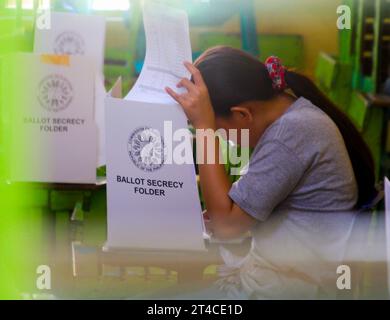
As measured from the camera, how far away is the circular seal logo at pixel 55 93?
1832 mm

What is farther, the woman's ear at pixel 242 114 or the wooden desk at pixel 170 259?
the woman's ear at pixel 242 114

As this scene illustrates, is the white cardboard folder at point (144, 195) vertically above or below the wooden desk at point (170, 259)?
above

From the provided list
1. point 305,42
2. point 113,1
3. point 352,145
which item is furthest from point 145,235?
point 305,42

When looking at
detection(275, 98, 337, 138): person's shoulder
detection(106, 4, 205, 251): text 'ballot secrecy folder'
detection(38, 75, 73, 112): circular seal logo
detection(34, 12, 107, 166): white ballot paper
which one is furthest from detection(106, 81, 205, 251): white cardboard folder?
detection(34, 12, 107, 166): white ballot paper

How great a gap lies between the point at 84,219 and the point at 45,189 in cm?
14

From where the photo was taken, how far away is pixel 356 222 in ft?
4.78

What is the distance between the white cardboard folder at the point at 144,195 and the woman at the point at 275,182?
0.10 m

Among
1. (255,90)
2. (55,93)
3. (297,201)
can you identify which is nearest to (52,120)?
(55,93)

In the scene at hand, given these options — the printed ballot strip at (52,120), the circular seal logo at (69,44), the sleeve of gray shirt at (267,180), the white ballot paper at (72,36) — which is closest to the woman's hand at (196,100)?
the sleeve of gray shirt at (267,180)

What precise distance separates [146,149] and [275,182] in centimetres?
27

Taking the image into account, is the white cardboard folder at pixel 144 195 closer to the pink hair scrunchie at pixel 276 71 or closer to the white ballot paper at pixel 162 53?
the white ballot paper at pixel 162 53

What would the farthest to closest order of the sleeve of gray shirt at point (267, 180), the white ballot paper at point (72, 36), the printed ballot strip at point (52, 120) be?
the white ballot paper at point (72, 36) → the printed ballot strip at point (52, 120) → the sleeve of gray shirt at point (267, 180)
